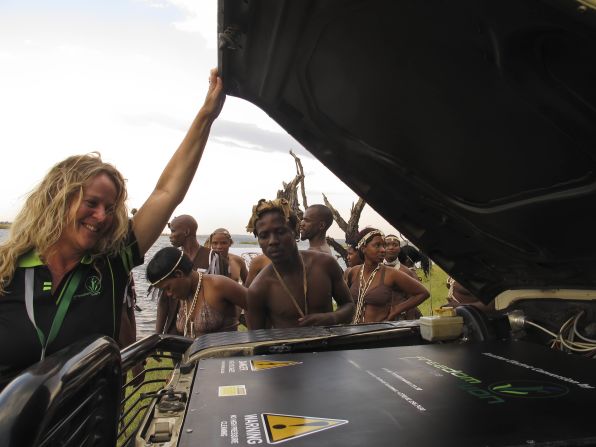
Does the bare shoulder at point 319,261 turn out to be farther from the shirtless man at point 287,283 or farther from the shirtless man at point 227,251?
the shirtless man at point 227,251

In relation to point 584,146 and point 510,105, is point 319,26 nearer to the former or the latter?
point 510,105

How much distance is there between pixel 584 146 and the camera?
46.3 inches

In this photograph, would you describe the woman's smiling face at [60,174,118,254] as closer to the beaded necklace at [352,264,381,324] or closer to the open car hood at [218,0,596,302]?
the open car hood at [218,0,596,302]

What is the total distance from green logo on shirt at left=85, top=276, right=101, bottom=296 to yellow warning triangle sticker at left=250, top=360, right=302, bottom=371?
2.00ft

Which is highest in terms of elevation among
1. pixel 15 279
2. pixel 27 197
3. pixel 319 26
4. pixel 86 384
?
pixel 319 26

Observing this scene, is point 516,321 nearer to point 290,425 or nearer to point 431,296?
point 290,425

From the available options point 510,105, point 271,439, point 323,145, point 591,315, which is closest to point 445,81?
point 510,105

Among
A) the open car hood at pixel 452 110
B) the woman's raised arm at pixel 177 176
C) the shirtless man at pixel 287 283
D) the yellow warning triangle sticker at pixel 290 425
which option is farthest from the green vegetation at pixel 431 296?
the yellow warning triangle sticker at pixel 290 425

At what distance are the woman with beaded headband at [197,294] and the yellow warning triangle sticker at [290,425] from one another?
93.0 inches

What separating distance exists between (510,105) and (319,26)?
502 millimetres

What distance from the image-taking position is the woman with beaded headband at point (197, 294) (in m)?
3.31

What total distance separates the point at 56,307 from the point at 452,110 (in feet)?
4.44

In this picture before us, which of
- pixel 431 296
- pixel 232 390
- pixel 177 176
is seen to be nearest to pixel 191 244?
pixel 431 296

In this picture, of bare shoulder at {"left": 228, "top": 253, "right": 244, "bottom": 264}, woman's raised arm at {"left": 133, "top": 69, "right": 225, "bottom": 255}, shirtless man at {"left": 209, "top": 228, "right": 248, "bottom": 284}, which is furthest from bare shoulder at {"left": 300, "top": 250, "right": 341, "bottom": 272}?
bare shoulder at {"left": 228, "top": 253, "right": 244, "bottom": 264}
